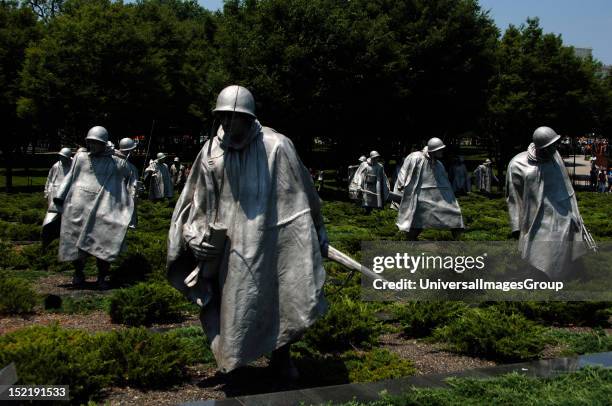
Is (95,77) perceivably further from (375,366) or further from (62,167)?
(375,366)

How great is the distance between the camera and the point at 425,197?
50.8 ft

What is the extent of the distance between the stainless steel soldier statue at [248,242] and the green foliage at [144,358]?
74 cm

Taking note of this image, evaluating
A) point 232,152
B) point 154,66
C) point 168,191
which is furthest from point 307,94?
point 232,152

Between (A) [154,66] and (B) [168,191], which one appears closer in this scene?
(B) [168,191]

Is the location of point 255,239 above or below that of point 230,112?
below

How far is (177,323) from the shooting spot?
29.7ft

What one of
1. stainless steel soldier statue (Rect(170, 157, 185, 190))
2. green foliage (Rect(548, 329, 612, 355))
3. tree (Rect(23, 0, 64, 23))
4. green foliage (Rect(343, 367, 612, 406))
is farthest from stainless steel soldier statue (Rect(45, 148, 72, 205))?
tree (Rect(23, 0, 64, 23))

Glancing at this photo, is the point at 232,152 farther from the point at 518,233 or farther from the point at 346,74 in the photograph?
the point at 346,74

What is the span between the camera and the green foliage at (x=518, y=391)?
562 centimetres

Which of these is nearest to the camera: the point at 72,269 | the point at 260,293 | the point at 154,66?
the point at 260,293

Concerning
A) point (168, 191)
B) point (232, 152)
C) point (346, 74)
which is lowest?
point (168, 191)

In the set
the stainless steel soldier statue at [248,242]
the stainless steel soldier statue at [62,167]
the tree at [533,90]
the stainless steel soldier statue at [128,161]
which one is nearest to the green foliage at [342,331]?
the stainless steel soldier statue at [248,242]

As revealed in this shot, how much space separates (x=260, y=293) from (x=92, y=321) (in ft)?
13.3

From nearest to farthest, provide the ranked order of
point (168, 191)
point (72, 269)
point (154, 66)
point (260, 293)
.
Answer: point (260, 293), point (72, 269), point (168, 191), point (154, 66)
